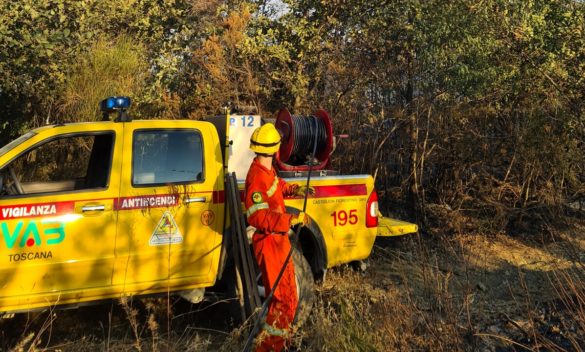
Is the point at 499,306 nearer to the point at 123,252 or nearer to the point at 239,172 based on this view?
the point at 239,172

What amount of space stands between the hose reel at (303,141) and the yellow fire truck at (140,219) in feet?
0.56

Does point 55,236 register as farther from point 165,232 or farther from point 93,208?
point 165,232

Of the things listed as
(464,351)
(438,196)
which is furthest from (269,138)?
(438,196)

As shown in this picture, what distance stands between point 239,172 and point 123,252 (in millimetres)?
1590

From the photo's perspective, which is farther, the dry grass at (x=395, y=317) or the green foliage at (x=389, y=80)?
the green foliage at (x=389, y=80)

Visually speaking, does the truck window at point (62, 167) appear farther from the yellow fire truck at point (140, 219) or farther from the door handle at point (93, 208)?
the door handle at point (93, 208)

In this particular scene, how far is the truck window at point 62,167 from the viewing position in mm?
4379

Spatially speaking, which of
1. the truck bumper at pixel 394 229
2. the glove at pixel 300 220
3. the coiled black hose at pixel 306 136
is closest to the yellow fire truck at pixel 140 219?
the glove at pixel 300 220

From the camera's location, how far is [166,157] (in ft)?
15.1

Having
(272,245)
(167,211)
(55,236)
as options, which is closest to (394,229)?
(272,245)

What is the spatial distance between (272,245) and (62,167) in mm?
3582

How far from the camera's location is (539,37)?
762cm

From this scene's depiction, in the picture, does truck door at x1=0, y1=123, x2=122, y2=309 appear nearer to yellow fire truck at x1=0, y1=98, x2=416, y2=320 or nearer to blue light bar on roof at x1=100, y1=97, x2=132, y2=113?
yellow fire truck at x1=0, y1=98, x2=416, y2=320

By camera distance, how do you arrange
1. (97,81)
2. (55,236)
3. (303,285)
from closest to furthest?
1. (55,236)
2. (303,285)
3. (97,81)
